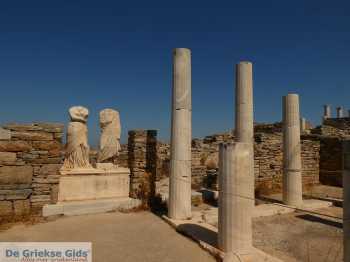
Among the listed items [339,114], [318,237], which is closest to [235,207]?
[318,237]

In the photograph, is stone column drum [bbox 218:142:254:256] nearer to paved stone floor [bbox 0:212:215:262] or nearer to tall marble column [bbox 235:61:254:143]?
paved stone floor [bbox 0:212:215:262]

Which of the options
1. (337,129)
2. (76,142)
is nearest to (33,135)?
(76,142)

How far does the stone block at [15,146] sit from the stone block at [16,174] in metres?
0.43

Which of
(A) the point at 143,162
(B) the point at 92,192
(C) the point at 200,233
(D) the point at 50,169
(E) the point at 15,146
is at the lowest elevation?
(C) the point at 200,233

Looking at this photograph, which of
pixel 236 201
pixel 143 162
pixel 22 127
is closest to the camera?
pixel 236 201

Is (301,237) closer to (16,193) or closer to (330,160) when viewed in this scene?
(16,193)

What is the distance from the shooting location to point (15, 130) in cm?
652

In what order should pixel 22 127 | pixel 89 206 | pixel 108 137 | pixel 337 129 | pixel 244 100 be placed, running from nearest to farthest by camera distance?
pixel 22 127, pixel 89 206, pixel 108 137, pixel 244 100, pixel 337 129

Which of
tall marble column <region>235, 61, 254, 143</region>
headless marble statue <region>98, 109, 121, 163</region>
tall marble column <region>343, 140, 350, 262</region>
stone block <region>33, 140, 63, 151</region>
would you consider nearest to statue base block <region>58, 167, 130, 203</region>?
headless marble statue <region>98, 109, 121, 163</region>

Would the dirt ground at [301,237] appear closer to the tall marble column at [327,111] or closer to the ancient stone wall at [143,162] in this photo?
the ancient stone wall at [143,162]

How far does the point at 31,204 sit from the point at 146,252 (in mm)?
3684

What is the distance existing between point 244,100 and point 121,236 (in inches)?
224

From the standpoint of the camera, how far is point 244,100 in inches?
340

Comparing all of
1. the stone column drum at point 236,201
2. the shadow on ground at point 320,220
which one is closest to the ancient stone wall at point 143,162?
the stone column drum at point 236,201
